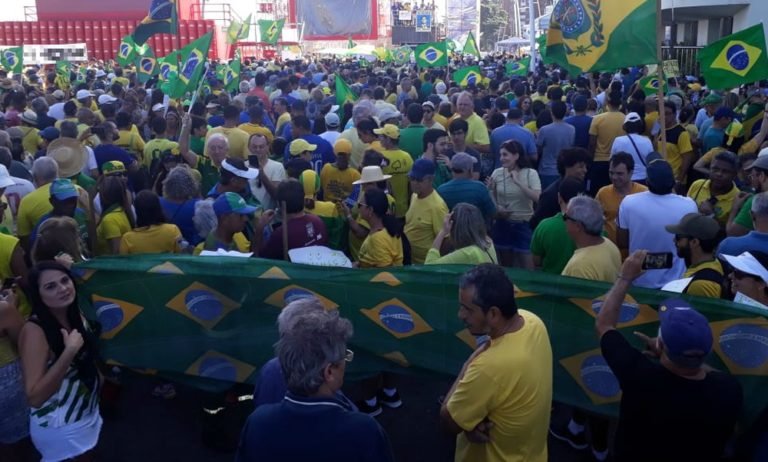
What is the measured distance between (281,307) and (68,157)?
3941 mm

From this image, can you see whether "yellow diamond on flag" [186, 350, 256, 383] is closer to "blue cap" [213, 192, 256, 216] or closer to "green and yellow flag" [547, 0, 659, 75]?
"blue cap" [213, 192, 256, 216]

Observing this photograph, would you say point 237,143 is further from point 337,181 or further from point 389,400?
point 389,400

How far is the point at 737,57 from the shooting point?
28.9ft

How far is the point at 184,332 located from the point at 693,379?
9.41 feet

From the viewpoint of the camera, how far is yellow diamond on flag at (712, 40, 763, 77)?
28.5ft

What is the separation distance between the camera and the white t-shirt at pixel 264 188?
7023 millimetres

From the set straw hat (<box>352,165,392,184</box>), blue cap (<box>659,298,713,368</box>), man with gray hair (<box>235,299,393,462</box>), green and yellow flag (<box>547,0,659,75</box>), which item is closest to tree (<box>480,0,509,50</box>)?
green and yellow flag (<box>547,0,659,75</box>)

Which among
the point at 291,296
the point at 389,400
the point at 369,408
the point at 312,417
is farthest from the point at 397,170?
the point at 312,417

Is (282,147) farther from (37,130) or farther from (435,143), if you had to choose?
(37,130)

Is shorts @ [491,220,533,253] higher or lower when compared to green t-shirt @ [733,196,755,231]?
lower

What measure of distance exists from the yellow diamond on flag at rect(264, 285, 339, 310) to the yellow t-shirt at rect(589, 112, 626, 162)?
592 centimetres

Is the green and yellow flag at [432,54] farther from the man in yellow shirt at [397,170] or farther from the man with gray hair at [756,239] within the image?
the man with gray hair at [756,239]

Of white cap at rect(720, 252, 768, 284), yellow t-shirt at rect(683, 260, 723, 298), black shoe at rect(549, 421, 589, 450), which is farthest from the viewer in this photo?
black shoe at rect(549, 421, 589, 450)

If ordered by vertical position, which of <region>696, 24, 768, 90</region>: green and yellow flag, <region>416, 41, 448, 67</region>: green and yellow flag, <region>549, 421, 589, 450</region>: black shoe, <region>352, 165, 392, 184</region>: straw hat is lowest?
<region>549, 421, 589, 450</region>: black shoe
